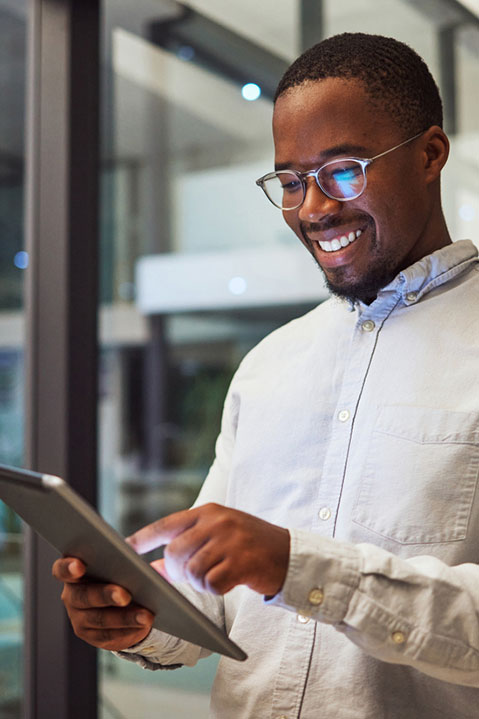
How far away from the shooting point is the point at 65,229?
2059mm

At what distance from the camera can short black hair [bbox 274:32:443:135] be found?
102 centimetres

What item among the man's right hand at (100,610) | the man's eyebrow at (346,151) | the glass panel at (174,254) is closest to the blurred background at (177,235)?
the glass panel at (174,254)

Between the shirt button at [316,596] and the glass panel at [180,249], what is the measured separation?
1.04 m

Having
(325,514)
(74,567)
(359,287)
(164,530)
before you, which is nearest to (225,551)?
(164,530)

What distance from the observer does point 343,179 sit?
101 centimetres

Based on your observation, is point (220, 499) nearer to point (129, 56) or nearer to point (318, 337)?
point (318, 337)

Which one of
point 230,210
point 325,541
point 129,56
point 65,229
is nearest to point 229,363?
point 230,210

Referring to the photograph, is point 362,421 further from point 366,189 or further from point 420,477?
point 366,189

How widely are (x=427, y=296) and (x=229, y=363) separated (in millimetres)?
1037

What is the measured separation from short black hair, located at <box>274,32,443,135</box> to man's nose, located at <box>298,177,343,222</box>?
0.12 meters

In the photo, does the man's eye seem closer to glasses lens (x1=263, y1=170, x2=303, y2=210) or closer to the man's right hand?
glasses lens (x1=263, y1=170, x2=303, y2=210)

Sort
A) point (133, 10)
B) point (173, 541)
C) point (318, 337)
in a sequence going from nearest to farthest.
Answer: point (173, 541)
point (318, 337)
point (133, 10)

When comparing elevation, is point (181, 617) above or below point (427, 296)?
below

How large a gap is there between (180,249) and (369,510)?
128 cm
